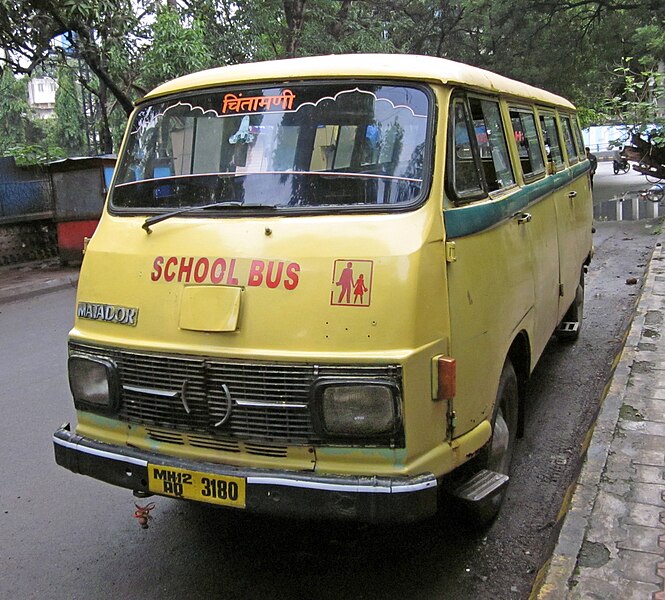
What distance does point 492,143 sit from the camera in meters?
3.58

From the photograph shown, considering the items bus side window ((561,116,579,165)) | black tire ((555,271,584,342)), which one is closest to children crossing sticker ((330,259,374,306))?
bus side window ((561,116,579,165))

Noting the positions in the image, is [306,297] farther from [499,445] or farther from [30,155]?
[30,155]

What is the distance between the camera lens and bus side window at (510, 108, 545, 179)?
13.4ft

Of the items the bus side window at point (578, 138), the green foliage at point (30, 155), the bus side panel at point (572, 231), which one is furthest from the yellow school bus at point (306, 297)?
the green foliage at point (30, 155)

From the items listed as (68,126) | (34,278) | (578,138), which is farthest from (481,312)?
(68,126)

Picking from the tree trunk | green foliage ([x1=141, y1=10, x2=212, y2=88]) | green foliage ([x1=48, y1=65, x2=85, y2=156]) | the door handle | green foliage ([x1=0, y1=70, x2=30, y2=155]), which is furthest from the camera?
green foliage ([x1=0, y1=70, x2=30, y2=155])

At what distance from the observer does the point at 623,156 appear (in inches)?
666

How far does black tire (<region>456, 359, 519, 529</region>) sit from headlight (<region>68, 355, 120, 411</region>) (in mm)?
1634

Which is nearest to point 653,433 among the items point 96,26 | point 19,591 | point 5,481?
point 19,591

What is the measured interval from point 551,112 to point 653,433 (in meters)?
2.59

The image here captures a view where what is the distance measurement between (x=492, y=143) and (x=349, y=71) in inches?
37.3

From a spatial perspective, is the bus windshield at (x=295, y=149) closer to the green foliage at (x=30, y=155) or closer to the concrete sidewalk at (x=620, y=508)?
the concrete sidewalk at (x=620, y=508)

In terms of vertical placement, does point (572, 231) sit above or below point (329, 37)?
below

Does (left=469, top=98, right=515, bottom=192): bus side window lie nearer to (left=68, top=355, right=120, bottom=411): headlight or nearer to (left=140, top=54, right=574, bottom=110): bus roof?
(left=140, top=54, right=574, bottom=110): bus roof
